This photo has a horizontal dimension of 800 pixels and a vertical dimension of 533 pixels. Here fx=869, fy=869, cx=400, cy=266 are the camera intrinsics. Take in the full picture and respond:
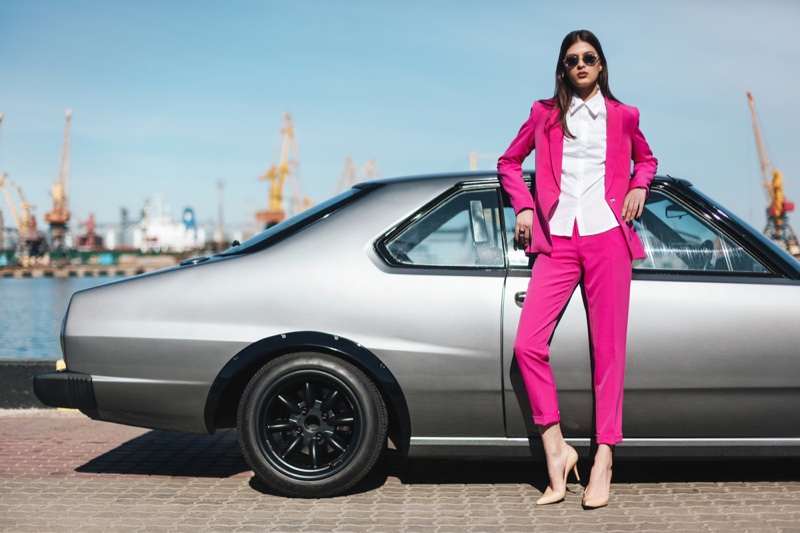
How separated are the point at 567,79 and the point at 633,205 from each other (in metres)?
0.62

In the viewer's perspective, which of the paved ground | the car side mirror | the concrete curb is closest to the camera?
the paved ground

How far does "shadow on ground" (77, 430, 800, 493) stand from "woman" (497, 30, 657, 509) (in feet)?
1.68

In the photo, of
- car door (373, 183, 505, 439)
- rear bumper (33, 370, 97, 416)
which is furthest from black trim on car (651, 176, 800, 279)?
rear bumper (33, 370, 97, 416)

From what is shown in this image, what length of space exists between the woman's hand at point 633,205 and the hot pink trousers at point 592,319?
0.34 ft

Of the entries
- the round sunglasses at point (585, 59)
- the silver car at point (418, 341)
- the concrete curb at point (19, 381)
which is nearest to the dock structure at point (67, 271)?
the concrete curb at point (19, 381)

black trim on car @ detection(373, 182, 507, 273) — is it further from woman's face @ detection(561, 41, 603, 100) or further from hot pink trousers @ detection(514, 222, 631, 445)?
woman's face @ detection(561, 41, 603, 100)

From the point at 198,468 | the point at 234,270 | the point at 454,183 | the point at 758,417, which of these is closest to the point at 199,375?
the point at 234,270

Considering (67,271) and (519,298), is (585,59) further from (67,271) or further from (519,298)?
(67,271)

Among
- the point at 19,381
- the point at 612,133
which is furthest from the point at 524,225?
the point at 19,381

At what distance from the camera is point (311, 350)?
3746 millimetres

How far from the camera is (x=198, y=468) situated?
15.0ft

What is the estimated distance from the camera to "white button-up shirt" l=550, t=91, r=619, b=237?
363 cm

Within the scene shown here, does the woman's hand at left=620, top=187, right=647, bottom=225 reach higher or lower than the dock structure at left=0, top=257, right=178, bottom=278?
lower

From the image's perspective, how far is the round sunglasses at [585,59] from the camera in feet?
11.9
